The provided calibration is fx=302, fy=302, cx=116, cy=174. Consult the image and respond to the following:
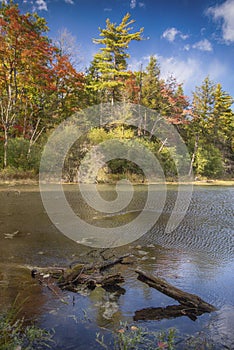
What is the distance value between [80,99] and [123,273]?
21112 mm

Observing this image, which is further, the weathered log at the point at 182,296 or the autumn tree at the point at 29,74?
the autumn tree at the point at 29,74

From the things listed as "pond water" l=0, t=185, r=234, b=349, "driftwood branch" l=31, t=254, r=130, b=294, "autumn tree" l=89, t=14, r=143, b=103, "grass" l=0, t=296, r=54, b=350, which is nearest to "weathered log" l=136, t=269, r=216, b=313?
"pond water" l=0, t=185, r=234, b=349

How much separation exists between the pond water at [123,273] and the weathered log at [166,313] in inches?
2.6

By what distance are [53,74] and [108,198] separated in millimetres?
9562

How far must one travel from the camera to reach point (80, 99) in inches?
934

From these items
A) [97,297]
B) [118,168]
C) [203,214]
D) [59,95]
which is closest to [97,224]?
[203,214]

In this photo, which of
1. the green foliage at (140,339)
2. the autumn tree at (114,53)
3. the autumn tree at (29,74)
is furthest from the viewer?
the autumn tree at (114,53)

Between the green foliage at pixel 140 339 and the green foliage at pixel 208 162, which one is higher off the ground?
the green foliage at pixel 208 162

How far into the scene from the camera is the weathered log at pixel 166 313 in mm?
2922

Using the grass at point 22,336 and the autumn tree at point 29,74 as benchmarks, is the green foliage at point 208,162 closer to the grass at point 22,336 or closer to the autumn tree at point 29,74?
the autumn tree at point 29,74

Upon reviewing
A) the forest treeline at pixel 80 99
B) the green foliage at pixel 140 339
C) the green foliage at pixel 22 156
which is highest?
the forest treeline at pixel 80 99

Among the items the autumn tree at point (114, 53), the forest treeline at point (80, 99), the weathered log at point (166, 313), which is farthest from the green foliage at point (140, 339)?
the autumn tree at point (114, 53)

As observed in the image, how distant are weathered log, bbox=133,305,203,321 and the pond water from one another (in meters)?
0.07

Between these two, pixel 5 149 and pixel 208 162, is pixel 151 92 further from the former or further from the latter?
pixel 5 149
